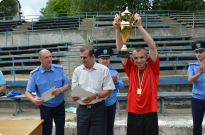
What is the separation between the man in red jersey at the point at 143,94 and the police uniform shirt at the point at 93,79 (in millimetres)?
374

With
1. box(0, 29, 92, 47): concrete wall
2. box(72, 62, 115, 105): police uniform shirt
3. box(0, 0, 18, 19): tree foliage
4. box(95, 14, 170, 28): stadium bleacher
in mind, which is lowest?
box(72, 62, 115, 105): police uniform shirt

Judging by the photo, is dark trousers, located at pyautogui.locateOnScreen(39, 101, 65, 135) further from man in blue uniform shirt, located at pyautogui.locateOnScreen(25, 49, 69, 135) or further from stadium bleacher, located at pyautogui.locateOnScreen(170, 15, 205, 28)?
A: stadium bleacher, located at pyautogui.locateOnScreen(170, 15, 205, 28)

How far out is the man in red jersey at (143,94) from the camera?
1.97 m

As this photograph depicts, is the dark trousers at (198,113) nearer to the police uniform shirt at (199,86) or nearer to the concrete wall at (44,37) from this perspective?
the police uniform shirt at (199,86)

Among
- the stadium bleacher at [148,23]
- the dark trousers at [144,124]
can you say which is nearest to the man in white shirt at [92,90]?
the dark trousers at [144,124]

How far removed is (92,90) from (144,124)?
81 centimetres

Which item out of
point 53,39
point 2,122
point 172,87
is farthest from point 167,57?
point 53,39

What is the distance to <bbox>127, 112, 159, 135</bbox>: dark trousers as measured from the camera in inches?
77.3

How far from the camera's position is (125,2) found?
1104 inches

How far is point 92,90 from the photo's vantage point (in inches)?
88.2

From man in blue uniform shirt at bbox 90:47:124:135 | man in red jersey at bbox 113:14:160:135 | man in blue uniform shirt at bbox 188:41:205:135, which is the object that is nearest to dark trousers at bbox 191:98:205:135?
man in blue uniform shirt at bbox 188:41:205:135

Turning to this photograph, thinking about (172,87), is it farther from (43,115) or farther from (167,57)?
(43,115)

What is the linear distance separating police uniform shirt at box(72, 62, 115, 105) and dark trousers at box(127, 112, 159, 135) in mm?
557

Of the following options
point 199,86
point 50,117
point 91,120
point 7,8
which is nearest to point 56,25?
point 50,117
